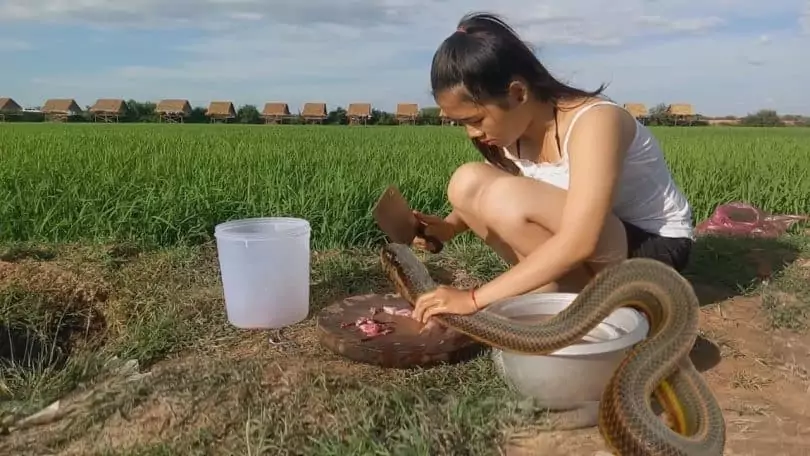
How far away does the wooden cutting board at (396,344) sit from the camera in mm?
2516

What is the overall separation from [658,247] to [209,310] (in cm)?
196

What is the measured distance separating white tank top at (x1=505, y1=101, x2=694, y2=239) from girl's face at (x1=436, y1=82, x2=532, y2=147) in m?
0.32

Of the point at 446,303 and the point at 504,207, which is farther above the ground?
the point at 504,207

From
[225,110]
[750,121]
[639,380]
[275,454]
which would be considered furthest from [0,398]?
[225,110]

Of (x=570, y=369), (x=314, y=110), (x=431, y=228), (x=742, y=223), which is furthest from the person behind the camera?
(x=314, y=110)

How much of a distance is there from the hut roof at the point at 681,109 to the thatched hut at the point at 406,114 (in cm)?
1620

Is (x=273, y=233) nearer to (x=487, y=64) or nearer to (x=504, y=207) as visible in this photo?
(x=504, y=207)

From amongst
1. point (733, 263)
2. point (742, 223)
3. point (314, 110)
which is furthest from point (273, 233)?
point (314, 110)

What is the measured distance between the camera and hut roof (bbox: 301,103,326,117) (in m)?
47.5

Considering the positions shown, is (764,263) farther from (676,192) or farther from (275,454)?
(275,454)

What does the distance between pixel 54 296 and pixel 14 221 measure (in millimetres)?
1086

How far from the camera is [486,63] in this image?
2.19 meters

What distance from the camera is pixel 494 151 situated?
114 inches

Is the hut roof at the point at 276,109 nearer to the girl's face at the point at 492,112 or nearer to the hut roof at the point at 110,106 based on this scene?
the hut roof at the point at 110,106
